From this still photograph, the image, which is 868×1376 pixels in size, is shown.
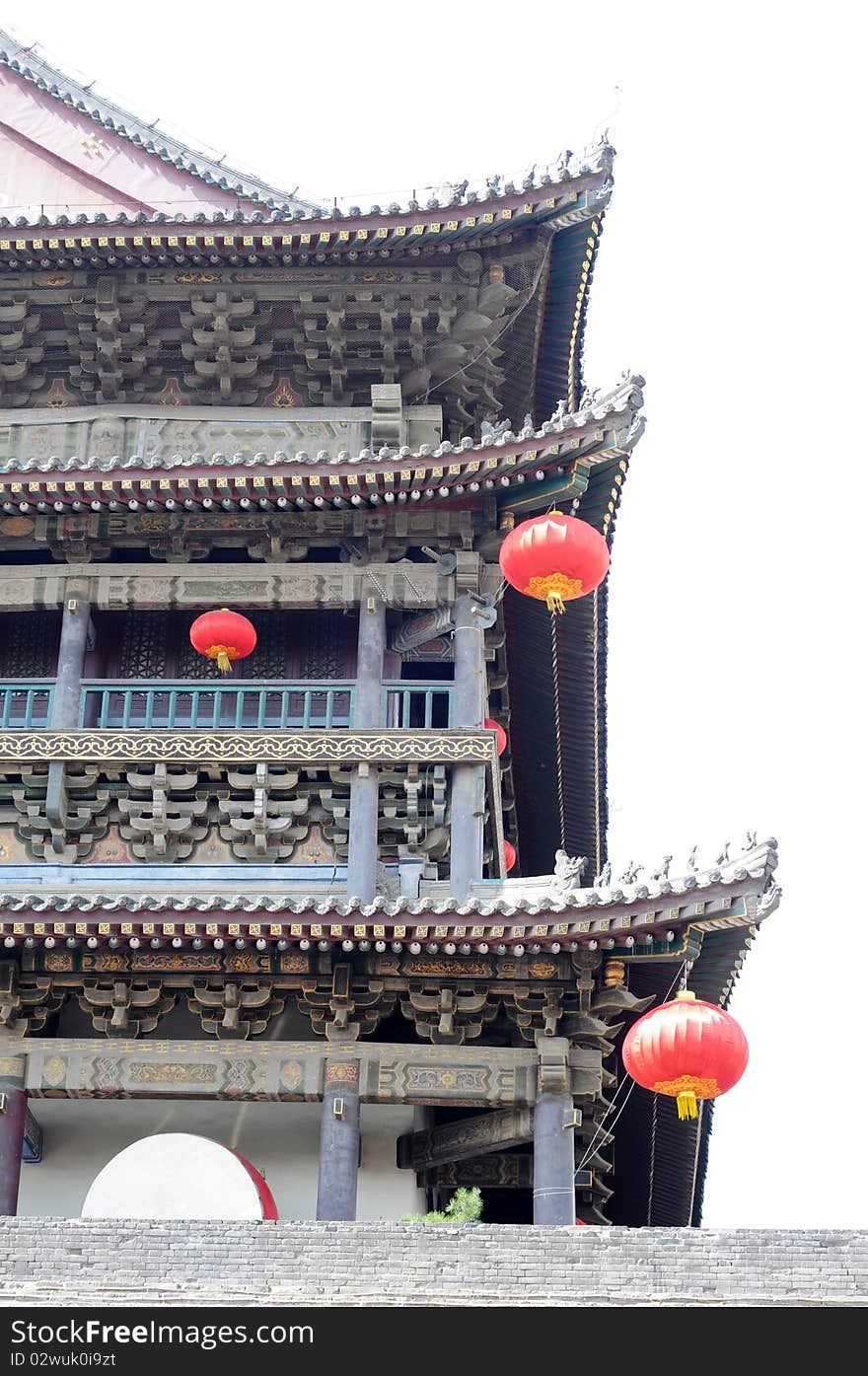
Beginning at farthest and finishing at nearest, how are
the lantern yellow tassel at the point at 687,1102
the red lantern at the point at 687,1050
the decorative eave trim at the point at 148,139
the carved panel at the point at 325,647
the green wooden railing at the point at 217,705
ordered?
the decorative eave trim at the point at 148,139 < the carved panel at the point at 325,647 < the green wooden railing at the point at 217,705 < the lantern yellow tassel at the point at 687,1102 < the red lantern at the point at 687,1050

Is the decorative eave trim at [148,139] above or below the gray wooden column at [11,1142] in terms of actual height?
above

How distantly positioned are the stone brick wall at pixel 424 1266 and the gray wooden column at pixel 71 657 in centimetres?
726

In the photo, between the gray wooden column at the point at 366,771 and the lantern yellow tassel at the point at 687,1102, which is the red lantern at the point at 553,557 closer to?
the gray wooden column at the point at 366,771

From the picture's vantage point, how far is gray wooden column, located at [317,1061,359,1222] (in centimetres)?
1741

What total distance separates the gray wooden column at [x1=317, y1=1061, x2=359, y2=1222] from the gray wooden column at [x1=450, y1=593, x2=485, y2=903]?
2040 millimetres

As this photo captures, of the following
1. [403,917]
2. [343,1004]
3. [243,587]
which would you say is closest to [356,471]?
[243,587]

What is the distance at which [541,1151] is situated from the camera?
1783cm

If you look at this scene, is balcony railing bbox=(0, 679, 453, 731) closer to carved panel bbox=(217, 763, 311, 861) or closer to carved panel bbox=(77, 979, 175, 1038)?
carved panel bbox=(217, 763, 311, 861)

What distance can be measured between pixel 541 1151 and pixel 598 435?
686 cm

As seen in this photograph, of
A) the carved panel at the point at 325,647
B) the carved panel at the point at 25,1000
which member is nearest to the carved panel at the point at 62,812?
the carved panel at the point at 25,1000

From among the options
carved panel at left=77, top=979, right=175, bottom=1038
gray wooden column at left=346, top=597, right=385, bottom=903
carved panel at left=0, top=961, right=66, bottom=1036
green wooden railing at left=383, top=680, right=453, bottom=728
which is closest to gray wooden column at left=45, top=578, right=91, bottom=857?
carved panel at left=0, top=961, right=66, bottom=1036

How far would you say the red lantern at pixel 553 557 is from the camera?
1969 centimetres

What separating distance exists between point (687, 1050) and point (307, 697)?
5913 mm
